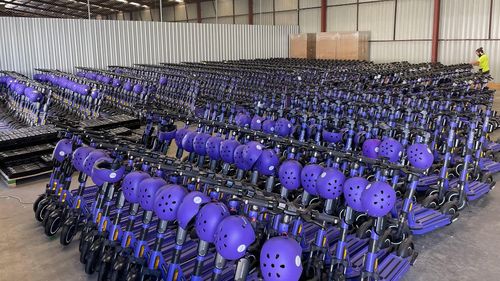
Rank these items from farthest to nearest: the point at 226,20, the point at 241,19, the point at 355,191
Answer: the point at 226,20 → the point at 241,19 → the point at 355,191

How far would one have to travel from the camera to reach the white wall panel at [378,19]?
64.2 ft

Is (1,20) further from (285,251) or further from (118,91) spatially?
(285,251)

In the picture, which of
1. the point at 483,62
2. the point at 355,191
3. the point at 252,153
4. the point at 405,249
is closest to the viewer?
the point at 355,191

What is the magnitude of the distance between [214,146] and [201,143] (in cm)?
25

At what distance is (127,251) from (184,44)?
1488 cm

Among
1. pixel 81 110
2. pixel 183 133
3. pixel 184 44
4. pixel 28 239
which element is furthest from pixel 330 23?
pixel 28 239

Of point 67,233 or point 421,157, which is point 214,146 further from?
point 421,157

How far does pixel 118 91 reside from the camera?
10836 millimetres

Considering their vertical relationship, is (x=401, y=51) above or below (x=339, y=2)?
below

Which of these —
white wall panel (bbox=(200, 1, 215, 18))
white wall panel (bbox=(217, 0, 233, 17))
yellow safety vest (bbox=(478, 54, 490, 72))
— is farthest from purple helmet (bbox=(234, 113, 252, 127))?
white wall panel (bbox=(200, 1, 215, 18))

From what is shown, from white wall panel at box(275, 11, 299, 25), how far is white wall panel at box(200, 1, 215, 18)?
590 centimetres

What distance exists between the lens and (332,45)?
67.3ft

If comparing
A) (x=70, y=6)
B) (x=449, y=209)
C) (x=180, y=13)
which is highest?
(x=70, y=6)

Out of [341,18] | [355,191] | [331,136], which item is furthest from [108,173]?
[341,18]
